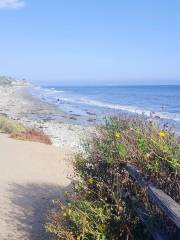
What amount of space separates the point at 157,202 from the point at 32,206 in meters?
4.03

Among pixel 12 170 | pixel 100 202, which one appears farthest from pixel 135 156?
pixel 12 170

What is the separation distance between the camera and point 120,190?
16.0 ft

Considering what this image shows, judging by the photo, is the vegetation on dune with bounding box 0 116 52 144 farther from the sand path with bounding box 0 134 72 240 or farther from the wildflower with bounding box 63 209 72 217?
the wildflower with bounding box 63 209 72 217

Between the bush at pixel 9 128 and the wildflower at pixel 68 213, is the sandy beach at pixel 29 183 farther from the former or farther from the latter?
the wildflower at pixel 68 213

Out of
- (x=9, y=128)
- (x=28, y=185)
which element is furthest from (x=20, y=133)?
(x=28, y=185)

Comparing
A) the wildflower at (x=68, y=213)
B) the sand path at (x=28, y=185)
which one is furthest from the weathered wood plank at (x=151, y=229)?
the sand path at (x=28, y=185)

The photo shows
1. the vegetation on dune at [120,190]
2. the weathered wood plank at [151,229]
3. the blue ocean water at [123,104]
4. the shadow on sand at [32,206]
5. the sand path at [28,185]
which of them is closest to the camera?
the weathered wood plank at [151,229]

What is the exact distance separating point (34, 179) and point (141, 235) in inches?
232

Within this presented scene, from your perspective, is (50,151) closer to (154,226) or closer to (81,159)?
(81,159)

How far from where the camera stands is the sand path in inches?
252

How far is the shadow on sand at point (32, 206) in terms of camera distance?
628cm

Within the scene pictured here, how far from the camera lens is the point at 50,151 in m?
15.2

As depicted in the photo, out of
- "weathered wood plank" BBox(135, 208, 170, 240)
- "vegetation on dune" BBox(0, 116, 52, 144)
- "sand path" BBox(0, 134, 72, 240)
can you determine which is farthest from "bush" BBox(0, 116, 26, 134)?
"weathered wood plank" BBox(135, 208, 170, 240)

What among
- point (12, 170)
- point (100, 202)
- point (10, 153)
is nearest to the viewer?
point (100, 202)
